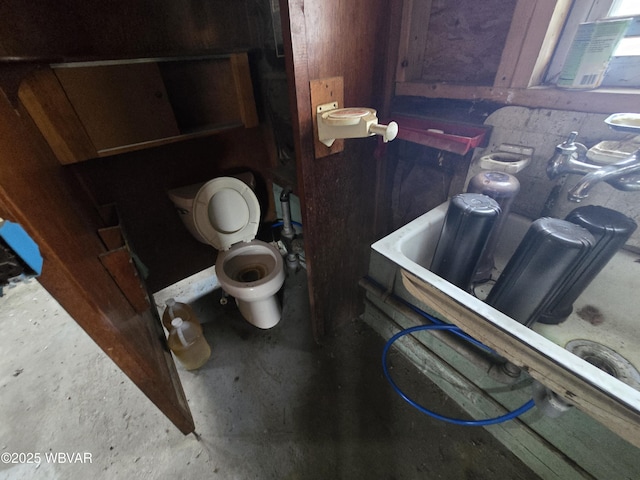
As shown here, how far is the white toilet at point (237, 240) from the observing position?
4.42 feet

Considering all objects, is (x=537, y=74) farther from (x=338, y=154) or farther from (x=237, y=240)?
(x=237, y=240)

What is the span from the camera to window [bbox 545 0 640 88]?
2.06ft

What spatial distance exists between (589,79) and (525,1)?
25cm

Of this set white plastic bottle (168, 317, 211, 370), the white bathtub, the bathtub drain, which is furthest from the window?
white plastic bottle (168, 317, 211, 370)

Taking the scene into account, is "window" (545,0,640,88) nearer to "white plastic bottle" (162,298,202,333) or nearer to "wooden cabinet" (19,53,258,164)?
"wooden cabinet" (19,53,258,164)

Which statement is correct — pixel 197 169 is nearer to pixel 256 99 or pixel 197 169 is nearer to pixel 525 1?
pixel 256 99

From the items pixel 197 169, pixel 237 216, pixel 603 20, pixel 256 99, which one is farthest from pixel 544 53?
pixel 197 169

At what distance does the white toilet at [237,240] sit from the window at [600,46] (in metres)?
1.25

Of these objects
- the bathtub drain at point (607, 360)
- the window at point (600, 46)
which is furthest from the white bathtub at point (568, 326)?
the window at point (600, 46)

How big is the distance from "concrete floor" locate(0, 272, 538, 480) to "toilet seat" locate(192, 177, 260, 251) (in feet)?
1.74

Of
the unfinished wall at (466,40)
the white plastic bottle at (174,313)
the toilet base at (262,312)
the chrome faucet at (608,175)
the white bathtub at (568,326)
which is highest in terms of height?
the unfinished wall at (466,40)

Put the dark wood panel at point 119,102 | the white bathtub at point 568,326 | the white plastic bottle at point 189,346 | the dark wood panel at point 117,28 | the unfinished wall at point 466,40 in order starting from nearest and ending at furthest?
the white bathtub at point 568,326, the unfinished wall at point 466,40, the dark wood panel at point 117,28, the dark wood panel at point 119,102, the white plastic bottle at point 189,346

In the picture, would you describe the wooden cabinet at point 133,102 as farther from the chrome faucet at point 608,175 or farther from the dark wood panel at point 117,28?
the chrome faucet at point 608,175

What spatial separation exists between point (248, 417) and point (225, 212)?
983 mm
